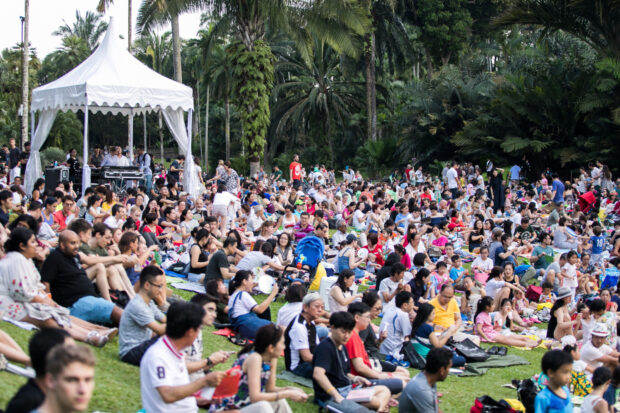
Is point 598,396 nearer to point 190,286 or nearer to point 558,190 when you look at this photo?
point 190,286

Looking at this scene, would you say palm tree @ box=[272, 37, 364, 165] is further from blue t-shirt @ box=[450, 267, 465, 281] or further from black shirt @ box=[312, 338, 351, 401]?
black shirt @ box=[312, 338, 351, 401]

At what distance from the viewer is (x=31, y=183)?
19922 mm

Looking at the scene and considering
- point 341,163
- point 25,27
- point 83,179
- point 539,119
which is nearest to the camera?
point 83,179

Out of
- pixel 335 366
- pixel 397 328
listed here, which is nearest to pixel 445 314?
pixel 397 328

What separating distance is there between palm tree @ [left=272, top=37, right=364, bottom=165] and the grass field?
3416 cm

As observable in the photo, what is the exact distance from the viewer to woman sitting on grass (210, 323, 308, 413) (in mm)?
6078

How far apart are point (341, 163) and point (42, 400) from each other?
43616 mm

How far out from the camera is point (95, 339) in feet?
25.6

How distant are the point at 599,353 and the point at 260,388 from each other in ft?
17.4

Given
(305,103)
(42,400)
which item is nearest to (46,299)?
(42,400)

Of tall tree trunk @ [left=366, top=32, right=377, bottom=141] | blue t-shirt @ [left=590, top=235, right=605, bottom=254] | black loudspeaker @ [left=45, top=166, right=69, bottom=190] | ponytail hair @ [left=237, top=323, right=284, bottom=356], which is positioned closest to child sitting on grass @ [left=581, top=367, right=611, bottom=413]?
ponytail hair @ [left=237, top=323, right=284, bottom=356]

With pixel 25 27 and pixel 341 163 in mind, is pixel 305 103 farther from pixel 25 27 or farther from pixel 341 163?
pixel 25 27

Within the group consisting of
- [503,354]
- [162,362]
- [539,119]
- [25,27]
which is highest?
[25,27]

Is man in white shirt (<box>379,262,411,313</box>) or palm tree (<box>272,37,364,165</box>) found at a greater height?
palm tree (<box>272,37,364,165</box>)
